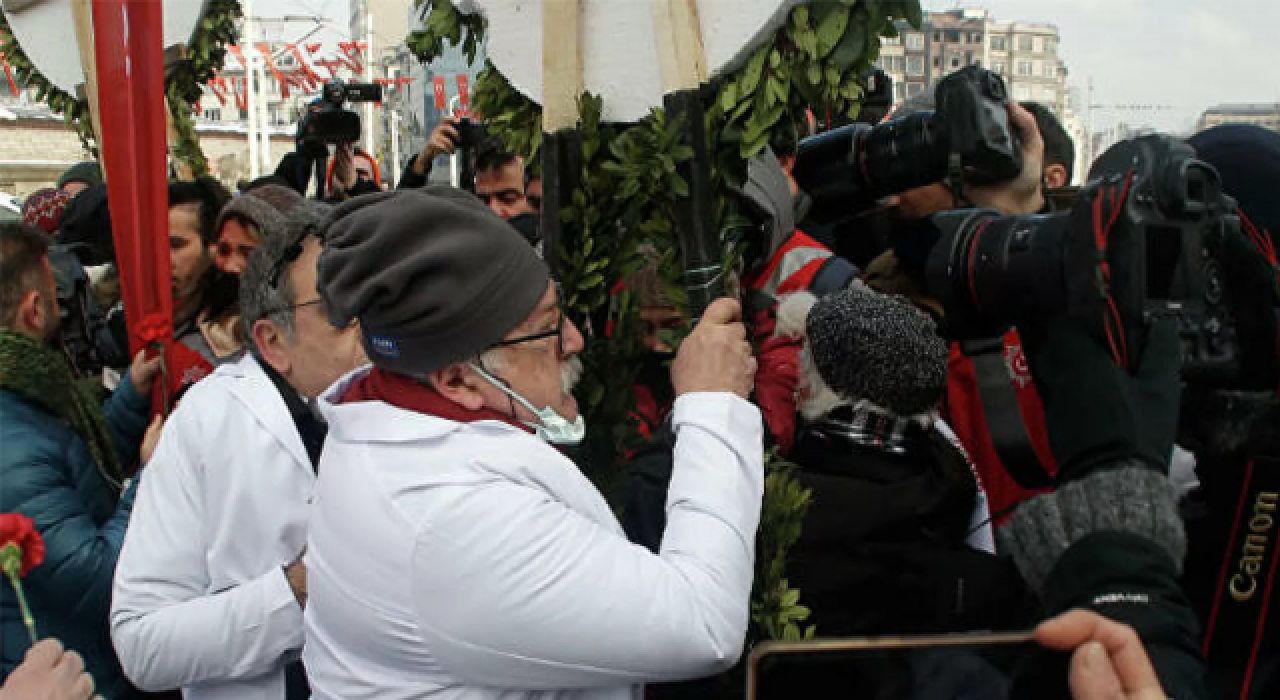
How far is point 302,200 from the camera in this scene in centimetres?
302

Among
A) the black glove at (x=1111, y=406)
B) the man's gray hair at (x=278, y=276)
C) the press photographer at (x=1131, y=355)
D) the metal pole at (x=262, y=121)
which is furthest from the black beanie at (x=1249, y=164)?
the metal pole at (x=262, y=121)

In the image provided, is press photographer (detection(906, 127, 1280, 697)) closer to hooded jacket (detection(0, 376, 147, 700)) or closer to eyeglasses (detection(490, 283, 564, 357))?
eyeglasses (detection(490, 283, 564, 357))

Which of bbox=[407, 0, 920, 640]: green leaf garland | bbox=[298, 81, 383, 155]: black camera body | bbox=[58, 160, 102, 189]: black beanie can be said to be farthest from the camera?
bbox=[58, 160, 102, 189]: black beanie

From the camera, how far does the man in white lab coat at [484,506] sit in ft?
4.36

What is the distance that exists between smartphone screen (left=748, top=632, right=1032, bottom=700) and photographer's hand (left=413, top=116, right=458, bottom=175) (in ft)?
11.2

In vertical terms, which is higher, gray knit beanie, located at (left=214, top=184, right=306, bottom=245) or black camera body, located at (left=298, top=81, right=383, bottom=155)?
black camera body, located at (left=298, top=81, right=383, bottom=155)

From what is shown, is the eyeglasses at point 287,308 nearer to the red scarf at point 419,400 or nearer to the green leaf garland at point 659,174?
the green leaf garland at point 659,174

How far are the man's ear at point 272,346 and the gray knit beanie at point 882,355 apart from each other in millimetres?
1029

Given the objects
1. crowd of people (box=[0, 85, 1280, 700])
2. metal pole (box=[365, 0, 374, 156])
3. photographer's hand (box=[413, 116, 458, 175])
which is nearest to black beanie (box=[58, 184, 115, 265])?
crowd of people (box=[0, 85, 1280, 700])

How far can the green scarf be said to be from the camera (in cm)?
227

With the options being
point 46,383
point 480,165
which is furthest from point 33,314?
point 480,165

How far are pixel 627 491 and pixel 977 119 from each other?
971 mm

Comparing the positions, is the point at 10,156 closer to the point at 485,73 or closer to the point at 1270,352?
the point at 485,73

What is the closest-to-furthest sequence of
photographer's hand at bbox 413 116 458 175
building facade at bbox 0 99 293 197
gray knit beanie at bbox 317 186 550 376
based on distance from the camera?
1. gray knit beanie at bbox 317 186 550 376
2. photographer's hand at bbox 413 116 458 175
3. building facade at bbox 0 99 293 197
